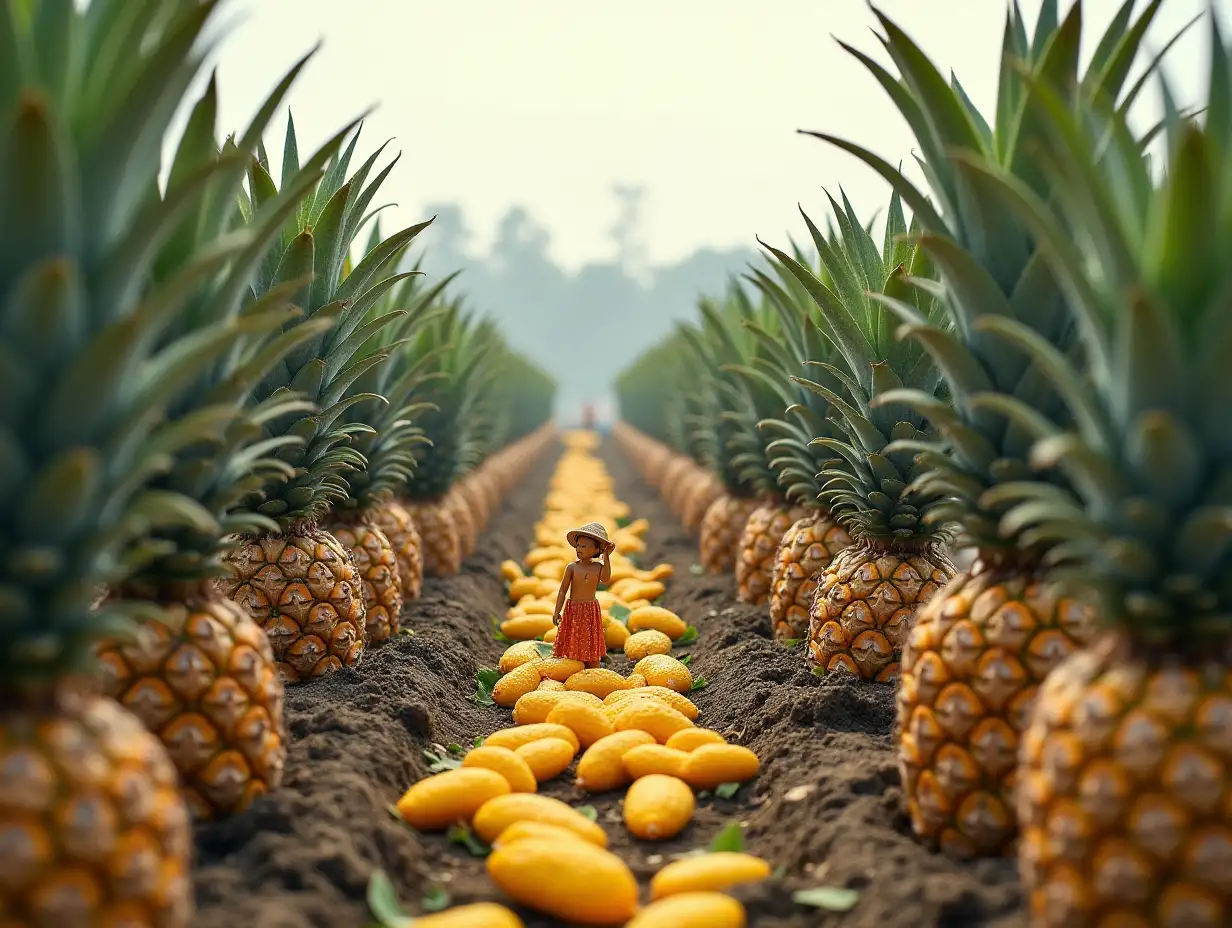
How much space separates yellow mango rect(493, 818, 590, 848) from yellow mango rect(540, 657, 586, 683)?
2637mm

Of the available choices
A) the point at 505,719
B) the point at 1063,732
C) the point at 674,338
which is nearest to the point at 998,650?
the point at 1063,732

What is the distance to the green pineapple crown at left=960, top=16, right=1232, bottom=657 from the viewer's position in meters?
2.72

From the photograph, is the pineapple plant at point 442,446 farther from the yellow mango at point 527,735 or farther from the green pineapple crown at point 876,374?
the yellow mango at point 527,735

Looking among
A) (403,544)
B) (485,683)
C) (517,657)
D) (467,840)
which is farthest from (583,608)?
(467,840)

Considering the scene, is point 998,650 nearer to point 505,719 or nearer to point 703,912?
point 703,912

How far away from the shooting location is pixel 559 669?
669 centimetres

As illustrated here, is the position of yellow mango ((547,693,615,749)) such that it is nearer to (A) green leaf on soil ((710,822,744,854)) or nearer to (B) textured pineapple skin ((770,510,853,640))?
(A) green leaf on soil ((710,822,744,854))

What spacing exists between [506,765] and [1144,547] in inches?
117

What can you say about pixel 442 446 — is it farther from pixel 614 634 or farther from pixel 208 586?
pixel 208 586

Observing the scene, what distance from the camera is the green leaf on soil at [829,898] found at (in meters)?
3.39

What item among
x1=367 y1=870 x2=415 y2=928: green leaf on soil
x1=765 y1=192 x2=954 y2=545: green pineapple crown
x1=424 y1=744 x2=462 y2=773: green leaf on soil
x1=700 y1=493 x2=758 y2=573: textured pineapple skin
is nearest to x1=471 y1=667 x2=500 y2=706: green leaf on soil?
x1=424 y1=744 x2=462 y2=773: green leaf on soil

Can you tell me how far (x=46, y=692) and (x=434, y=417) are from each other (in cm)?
820

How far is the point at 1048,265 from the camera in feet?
12.4

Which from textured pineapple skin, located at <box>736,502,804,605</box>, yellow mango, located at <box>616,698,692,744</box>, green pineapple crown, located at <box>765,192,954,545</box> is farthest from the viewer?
textured pineapple skin, located at <box>736,502,804,605</box>
